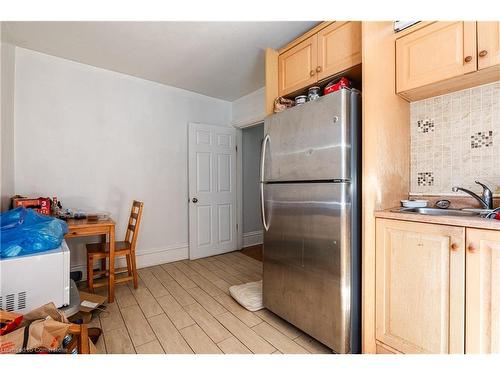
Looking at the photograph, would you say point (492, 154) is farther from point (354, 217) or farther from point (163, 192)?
point (163, 192)

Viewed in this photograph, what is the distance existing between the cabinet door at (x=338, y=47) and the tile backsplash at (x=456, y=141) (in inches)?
23.6

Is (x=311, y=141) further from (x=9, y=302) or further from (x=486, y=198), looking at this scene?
(x=9, y=302)

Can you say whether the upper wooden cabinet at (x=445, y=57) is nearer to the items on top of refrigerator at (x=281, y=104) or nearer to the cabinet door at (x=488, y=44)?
the cabinet door at (x=488, y=44)

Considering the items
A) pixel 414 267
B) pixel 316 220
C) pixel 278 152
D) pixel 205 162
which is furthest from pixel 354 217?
pixel 205 162

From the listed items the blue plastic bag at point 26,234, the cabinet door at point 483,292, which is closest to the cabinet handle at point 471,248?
the cabinet door at point 483,292

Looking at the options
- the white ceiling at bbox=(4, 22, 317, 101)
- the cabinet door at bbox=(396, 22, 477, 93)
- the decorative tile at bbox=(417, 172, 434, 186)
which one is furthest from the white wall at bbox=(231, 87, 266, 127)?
the decorative tile at bbox=(417, 172, 434, 186)

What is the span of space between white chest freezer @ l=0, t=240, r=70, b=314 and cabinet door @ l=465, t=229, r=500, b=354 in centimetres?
215

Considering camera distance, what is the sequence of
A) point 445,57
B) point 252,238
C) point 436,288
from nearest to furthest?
point 436,288 → point 445,57 → point 252,238

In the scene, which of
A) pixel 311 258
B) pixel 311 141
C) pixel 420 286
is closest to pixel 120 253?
pixel 311 258

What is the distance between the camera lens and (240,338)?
5.48 ft

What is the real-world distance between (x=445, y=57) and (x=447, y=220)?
912 millimetres

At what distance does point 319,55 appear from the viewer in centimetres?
180

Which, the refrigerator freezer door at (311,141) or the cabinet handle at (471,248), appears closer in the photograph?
the cabinet handle at (471,248)

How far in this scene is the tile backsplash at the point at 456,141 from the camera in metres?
1.40
